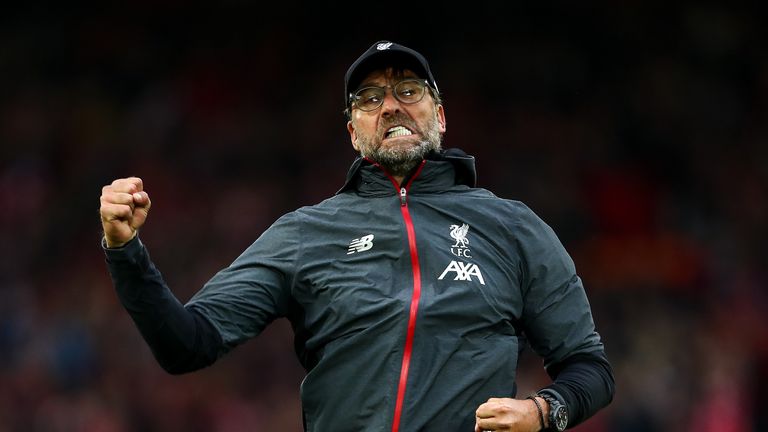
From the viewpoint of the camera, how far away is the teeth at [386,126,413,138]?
12.9 ft

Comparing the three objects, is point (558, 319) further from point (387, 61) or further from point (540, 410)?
point (387, 61)

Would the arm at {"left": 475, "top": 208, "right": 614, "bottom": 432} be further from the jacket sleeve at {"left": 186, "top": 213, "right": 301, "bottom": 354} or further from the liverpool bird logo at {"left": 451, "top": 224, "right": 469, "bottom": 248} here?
the jacket sleeve at {"left": 186, "top": 213, "right": 301, "bottom": 354}

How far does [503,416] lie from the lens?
330 cm

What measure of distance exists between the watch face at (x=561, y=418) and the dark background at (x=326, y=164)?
200 inches

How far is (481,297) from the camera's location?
11.9 feet

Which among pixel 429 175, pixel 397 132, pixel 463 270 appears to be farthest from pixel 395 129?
pixel 463 270

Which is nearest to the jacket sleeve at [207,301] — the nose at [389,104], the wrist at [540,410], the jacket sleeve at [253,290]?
the jacket sleeve at [253,290]

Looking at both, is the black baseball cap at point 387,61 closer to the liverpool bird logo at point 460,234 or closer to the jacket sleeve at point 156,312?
the liverpool bird logo at point 460,234

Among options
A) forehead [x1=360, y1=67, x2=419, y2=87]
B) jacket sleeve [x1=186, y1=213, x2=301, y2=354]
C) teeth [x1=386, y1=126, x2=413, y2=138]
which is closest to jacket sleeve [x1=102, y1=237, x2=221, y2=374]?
jacket sleeve [x1=186, y1=213, x2=301, y2=354]

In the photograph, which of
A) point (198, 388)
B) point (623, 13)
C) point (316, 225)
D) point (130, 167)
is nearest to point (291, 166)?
Answer: point (130, 167)

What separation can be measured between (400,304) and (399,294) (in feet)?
0.13

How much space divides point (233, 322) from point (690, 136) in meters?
7.44

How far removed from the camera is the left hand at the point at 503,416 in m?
3.30

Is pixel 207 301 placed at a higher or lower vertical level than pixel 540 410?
higher
